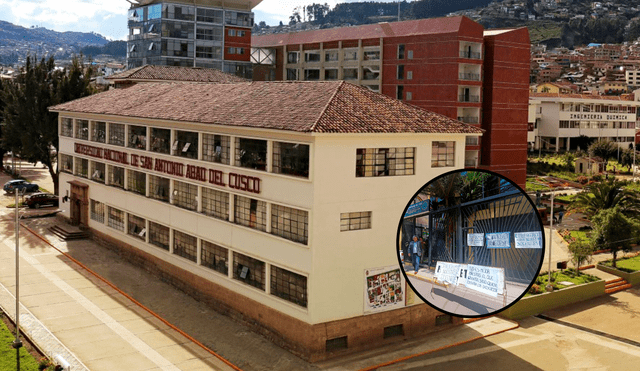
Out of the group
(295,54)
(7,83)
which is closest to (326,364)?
(7,83)

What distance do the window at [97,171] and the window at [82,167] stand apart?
3.57 ft

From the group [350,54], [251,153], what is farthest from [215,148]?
[350,54]

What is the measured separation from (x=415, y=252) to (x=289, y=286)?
34.3 ft

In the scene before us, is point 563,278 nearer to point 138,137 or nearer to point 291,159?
point 291,159

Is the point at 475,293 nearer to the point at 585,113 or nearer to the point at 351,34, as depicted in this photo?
the point at 351,34

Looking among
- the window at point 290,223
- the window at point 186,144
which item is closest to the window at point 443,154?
the window at point 290,223

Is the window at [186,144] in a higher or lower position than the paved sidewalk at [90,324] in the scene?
higher

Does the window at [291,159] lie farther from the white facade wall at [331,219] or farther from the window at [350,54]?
the window at [350,54]

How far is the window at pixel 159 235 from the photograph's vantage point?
4303cm

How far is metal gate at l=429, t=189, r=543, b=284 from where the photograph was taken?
22734mm

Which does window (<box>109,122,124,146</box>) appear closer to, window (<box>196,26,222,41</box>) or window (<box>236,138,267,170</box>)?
window (<box>236,138,267,170</box>)

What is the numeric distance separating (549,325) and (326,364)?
13.8m

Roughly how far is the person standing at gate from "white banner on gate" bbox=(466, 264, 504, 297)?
171 cm

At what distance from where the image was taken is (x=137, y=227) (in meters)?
46.5
